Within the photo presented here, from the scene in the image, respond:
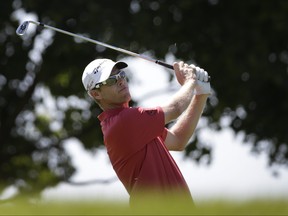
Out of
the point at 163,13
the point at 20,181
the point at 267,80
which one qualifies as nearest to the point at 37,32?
the point at 163,13

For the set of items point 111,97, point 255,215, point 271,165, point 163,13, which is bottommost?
point 255,215

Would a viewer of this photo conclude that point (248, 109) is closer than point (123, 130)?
No

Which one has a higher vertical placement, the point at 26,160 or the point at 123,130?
the point at 26,160

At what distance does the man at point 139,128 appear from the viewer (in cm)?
572

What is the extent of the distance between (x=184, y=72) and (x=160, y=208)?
2.89m

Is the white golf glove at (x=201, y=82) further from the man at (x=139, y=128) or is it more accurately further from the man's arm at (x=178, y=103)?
the man's arm at (x=178, y=103)

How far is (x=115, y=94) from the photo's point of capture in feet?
20.0

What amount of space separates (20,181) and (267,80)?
8930 millimetres

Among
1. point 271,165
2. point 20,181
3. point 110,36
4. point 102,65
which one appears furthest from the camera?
point 20,181

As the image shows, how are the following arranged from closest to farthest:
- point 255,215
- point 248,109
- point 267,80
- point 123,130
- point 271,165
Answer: point 255,215, point 123,130, point 267,80, point 248,109, point 271,165

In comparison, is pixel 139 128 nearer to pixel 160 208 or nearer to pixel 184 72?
pixel 184 72

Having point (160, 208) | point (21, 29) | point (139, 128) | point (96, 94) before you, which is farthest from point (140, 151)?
point (21, 29)

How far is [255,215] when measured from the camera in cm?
341

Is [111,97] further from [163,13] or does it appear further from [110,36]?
[163,13]
